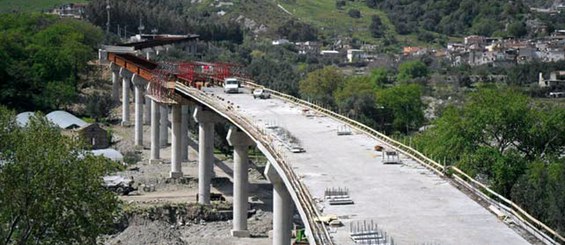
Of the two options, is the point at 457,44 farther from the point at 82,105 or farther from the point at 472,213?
the point at 472,213

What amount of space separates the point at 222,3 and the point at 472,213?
473 ft

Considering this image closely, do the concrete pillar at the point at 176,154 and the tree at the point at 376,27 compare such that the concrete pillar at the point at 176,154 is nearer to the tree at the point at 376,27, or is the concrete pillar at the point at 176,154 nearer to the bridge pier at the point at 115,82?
the bridge pier at the point at 115,82

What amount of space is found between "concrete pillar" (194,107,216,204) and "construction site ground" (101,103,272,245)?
1173 millimetres

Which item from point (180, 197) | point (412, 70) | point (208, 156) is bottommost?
point (180, 197)

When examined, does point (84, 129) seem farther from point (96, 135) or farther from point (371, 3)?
point (371, 3)

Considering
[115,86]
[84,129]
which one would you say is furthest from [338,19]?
[84,129]

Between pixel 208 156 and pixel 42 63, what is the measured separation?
107 ft

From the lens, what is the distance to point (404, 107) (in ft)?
266

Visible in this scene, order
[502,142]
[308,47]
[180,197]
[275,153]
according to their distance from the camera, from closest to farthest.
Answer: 1. [275,153]
2. [180,197]
3. [502,142]
4. [308,47]

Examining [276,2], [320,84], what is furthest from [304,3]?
[320,84]

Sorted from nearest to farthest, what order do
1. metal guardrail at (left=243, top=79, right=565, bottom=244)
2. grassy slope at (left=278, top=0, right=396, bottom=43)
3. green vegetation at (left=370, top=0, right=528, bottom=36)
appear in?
metal guardrail at (left=243, top=79, right=565, bottom=244)
grassy slope at (left=278, top=0, right=396, bottom=43)
green vegetation at (left=370, top=0, right=528, bottom=36)

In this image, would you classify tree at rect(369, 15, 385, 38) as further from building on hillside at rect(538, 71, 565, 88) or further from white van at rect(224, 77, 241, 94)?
white van at rect(224, 77, 241, 94)

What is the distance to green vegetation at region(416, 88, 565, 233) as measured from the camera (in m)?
47.5

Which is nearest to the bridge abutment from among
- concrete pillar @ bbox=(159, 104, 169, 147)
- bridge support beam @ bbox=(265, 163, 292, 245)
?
concrete pillar @ bbox=(159, 104, 169, 147)
